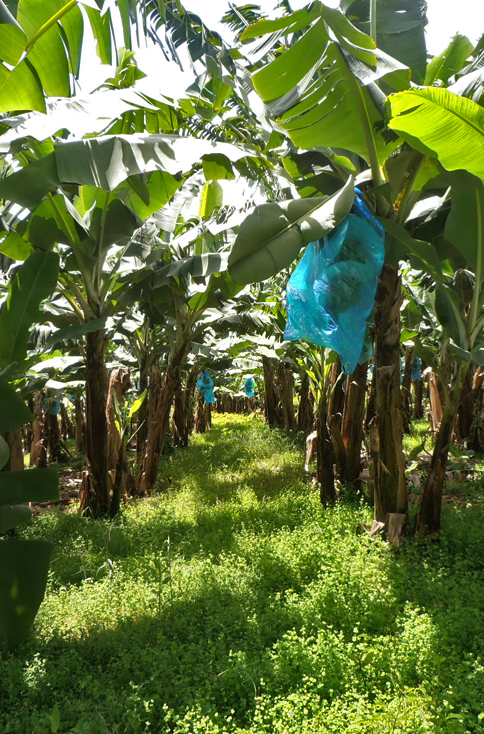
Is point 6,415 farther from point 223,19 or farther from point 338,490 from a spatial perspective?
point 223,19

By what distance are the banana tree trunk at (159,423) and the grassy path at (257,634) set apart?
1780 millimetres

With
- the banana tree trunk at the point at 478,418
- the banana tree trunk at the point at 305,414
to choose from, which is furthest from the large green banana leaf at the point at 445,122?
A: the banana tree trunk at the point at 305,414

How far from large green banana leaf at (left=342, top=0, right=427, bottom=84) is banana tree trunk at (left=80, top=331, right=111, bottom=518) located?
3545mm

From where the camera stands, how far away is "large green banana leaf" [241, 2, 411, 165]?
2.50 meters

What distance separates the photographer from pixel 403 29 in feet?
9.98

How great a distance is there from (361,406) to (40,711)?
4.16 m

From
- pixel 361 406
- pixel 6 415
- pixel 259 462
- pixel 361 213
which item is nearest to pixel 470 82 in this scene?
pixel 361 213

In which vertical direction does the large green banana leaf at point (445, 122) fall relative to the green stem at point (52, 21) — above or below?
below

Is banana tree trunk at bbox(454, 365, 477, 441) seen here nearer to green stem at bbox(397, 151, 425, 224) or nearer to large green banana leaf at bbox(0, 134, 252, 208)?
green stem at bbox(397, 151, 425, 224)

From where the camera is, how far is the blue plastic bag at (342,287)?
279 centimetres

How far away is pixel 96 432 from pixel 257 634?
9.32 feet

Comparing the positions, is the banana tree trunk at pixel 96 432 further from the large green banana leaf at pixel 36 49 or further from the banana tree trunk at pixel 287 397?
the banana tree trunk at pixel 287 397

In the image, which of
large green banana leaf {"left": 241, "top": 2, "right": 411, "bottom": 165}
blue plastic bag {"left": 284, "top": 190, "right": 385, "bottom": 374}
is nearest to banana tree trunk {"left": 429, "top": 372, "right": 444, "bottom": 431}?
large green banana leaf {"left": 241, "top": 2, "right": 411, "bottom": 165}

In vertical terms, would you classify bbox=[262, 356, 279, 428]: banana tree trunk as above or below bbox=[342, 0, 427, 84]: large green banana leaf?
below
